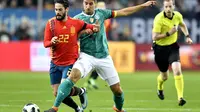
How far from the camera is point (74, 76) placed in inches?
490

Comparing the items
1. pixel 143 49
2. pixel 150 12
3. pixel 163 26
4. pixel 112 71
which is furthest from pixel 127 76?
pixel 112 71

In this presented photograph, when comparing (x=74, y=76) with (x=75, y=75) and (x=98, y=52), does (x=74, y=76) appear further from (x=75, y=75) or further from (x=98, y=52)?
(x=98, y=52)

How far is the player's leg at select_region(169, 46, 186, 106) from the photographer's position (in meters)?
15.8

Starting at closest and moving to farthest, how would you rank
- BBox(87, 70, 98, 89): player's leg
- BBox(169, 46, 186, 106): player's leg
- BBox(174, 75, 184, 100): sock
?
1. BBox(169, 46, 186, 106): player's leg
2. BBox(174, 75, 184, 100): sock
3. BBox(87, 70, 98, 89): player's leg

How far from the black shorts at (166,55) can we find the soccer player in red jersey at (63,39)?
4053mm

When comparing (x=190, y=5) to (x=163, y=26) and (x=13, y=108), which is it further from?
(x=13, y=108)

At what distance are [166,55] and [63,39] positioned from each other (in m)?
4.70

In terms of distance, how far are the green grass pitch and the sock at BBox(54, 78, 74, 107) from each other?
2441 millimetres

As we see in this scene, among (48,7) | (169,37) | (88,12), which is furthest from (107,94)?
(48,7)

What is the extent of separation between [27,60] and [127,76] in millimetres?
4999

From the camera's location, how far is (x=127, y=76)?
1104 inches

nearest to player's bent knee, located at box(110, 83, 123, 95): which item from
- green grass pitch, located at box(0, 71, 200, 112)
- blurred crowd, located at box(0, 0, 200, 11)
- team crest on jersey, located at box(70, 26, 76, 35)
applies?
team crest on jersey, located at box(70, 26, 76, 35)

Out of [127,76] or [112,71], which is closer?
[112,71]

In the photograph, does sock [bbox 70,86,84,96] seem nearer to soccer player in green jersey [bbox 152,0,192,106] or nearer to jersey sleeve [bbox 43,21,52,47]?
jersey sleeve [bbox 43,21,52,47]
